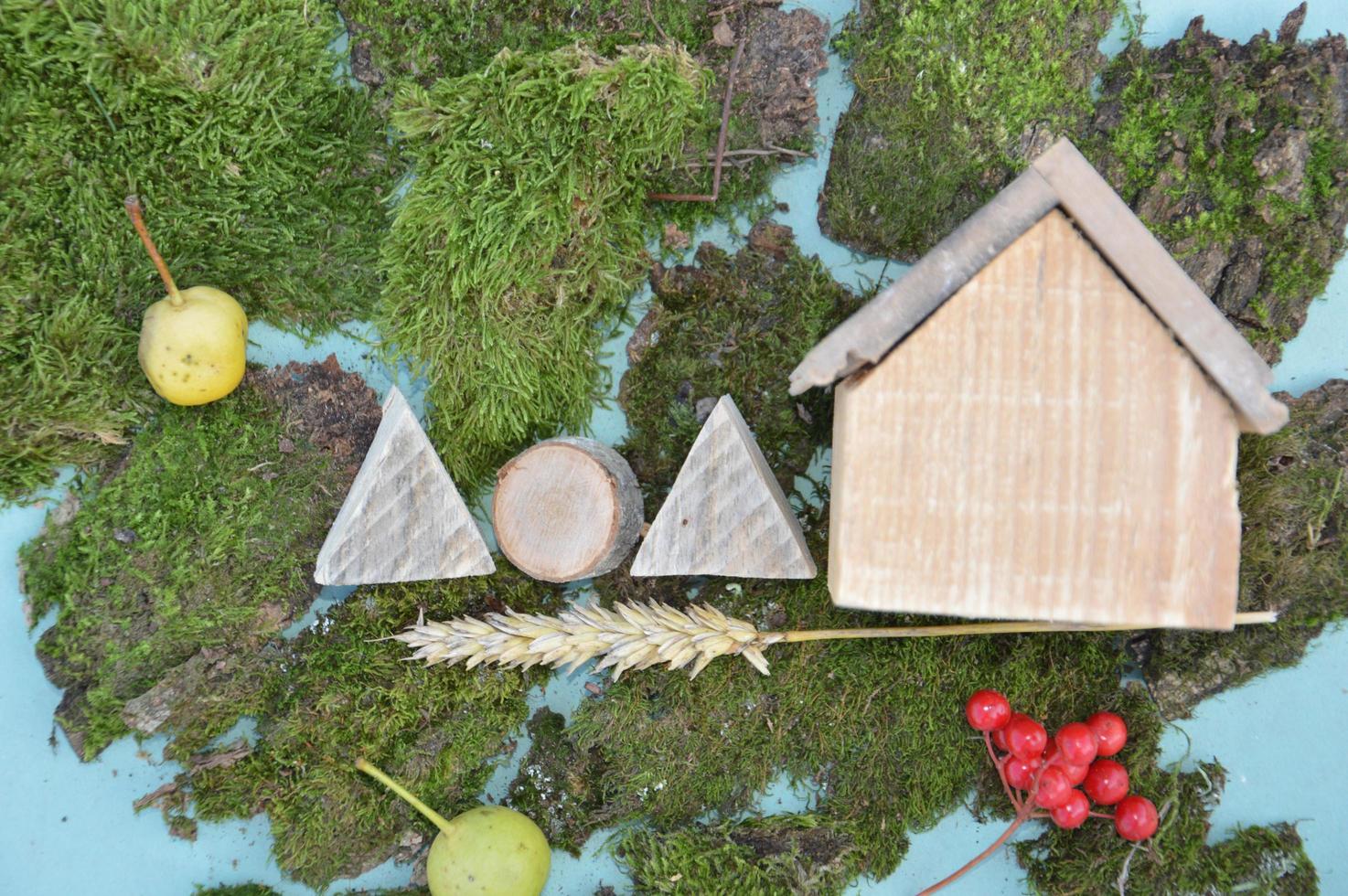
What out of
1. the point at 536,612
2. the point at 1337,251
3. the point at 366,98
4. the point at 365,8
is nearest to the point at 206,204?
the point at 366,98

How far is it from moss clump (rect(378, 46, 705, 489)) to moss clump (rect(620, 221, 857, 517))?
0.54ft

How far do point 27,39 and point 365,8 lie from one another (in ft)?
3.14

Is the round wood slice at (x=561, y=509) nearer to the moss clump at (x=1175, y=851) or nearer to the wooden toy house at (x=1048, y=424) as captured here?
the wooden toy house at (x=1048, y=424)

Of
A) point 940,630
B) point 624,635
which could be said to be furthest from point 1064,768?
point 624,635

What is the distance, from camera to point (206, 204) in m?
2.69

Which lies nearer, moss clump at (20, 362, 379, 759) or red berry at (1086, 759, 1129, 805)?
red berry at (1086, 759, 1129, 805)

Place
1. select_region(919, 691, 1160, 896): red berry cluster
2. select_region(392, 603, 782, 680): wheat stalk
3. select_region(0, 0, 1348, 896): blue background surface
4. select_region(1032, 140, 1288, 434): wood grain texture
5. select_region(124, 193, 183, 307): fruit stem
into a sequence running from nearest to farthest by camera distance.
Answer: select_region(1032, 140, 1288, 434): wood grain texture < select_region(124, 193, 183, 307): fruit stem < select_region(919, 691, 1160, 896): red berry cluster < select_region(392, 603, 782, 680): wheat stalk < select_region(0, 0, 1348, 896): blue background surface

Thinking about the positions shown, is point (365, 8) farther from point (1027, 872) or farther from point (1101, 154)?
point (1027, 872)

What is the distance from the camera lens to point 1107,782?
2.48 m

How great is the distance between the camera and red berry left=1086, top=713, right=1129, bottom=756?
248 cm

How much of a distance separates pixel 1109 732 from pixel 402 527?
2.16 m

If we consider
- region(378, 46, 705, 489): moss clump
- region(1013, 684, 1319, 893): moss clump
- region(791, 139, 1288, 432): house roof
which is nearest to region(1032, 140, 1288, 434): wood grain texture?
region(791, 139, 1288, 432): house roof

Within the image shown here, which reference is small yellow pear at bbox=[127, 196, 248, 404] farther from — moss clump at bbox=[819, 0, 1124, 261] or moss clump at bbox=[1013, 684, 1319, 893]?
moss clump at bbox=[1013, 684, 1319, 893]

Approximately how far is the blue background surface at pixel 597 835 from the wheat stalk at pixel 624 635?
0.31m
